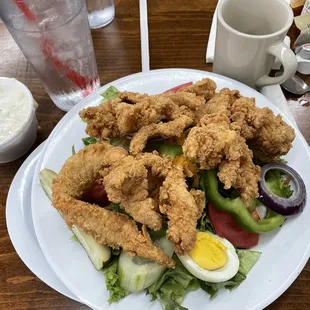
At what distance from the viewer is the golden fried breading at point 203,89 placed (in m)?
1.41

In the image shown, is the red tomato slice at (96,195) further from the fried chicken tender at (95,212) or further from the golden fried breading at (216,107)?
the golden fried breading at (216,107)

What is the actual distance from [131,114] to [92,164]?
0.21 meters

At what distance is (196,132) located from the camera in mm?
1189

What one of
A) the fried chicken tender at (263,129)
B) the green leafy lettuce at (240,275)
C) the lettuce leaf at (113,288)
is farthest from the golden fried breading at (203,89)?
the lettuce leaf at (113,288)

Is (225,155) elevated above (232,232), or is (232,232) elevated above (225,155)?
(225,155)

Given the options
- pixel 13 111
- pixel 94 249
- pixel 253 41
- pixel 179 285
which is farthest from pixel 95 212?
pixel 253 41

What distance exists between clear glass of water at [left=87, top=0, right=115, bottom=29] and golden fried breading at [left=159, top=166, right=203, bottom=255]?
1.11 meters

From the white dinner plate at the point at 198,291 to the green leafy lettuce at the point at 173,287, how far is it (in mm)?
24

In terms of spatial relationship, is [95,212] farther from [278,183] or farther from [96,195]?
[278,183]

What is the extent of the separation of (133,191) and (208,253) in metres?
0.29

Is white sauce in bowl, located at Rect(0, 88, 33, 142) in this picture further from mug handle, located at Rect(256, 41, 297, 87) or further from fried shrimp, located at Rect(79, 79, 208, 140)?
mug handle, located at Rect(256, 41, 297, 87)

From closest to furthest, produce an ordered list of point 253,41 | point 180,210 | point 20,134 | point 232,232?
point 180,210 < point 232,232 < point 253,41 < point 20,134

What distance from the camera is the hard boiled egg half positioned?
1.12 metres

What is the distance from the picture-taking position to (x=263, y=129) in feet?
4.17
